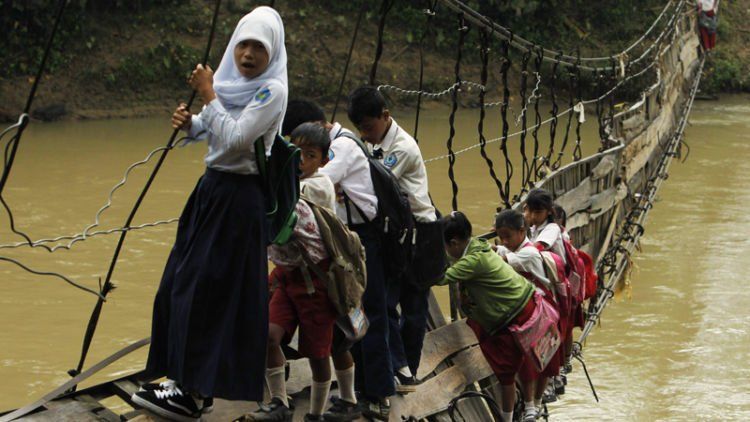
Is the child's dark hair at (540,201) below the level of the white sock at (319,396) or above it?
above

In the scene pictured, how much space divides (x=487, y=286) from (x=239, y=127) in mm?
1423

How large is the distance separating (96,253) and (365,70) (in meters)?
6.60

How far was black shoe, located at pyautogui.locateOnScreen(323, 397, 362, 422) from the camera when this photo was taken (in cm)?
298

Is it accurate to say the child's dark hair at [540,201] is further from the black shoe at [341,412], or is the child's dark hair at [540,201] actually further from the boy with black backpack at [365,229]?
the black shoe at [341,412]

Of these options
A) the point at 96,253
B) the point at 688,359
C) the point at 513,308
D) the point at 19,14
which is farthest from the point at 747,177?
the point at 513,308

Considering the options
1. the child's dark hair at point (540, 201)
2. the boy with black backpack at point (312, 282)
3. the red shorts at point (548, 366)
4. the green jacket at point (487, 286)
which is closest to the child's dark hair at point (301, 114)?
the boy with black backpack at point (312, 282)

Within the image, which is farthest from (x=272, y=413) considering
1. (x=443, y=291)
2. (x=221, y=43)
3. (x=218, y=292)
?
(x=221, y=43)

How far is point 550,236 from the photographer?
13.9 feet

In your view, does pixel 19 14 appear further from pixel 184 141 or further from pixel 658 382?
pixel 184 141

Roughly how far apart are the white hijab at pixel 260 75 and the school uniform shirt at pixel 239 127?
0.06 feet

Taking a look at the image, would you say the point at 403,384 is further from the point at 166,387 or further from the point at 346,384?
the point at 166,387

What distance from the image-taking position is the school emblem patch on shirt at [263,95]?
2.56 metres

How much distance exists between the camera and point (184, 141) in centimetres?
269

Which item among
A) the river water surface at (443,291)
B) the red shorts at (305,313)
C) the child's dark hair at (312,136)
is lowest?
the river water surface at (443,291)
